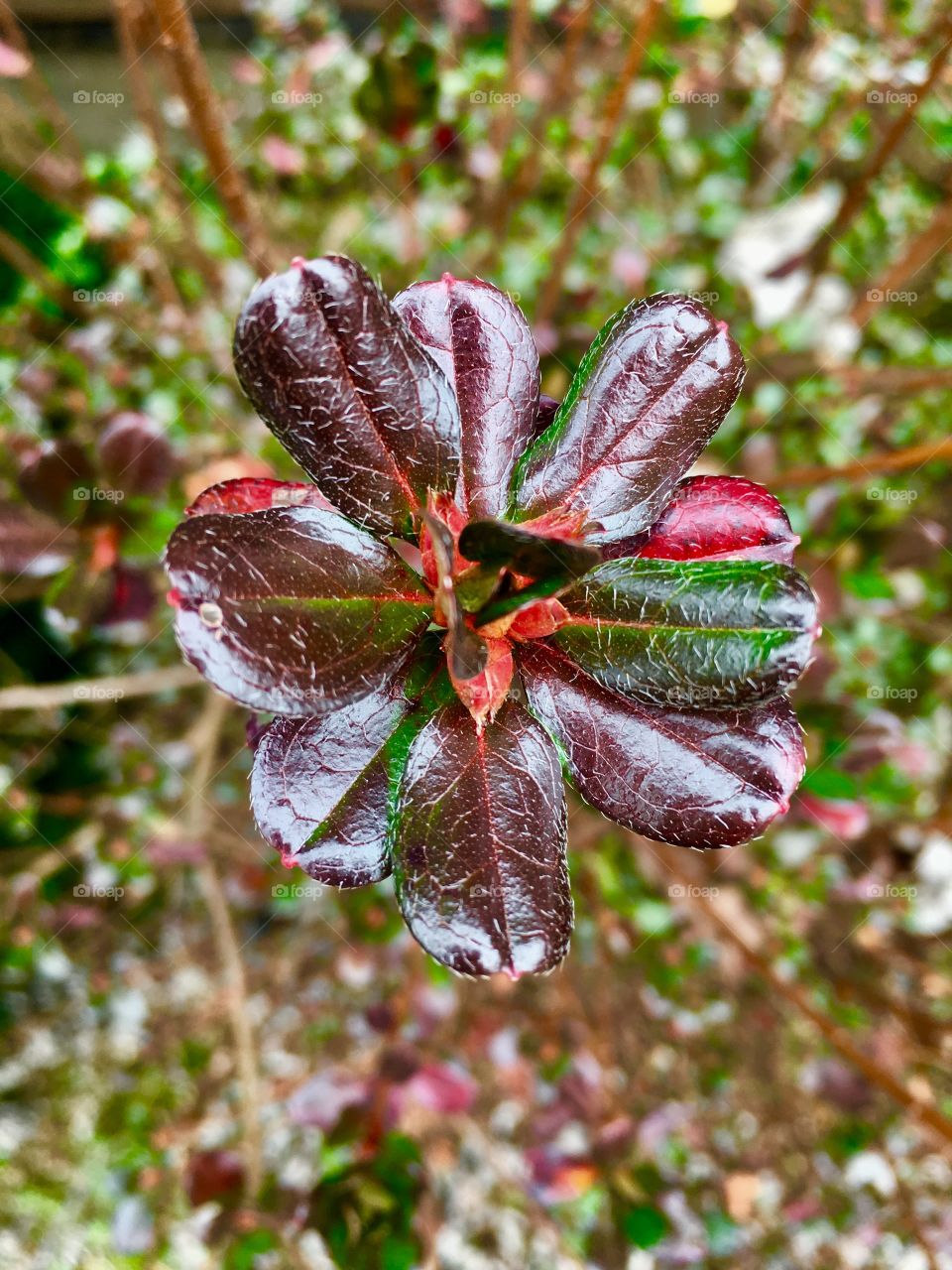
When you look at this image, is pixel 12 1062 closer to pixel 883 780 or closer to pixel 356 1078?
pixel 356 1078

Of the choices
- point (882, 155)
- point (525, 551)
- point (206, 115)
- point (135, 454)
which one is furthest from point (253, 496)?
point (882, 155)

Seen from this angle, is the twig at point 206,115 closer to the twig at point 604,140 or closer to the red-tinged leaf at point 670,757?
the twig at point 604,140

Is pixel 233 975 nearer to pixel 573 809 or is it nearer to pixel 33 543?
pixel 573 809

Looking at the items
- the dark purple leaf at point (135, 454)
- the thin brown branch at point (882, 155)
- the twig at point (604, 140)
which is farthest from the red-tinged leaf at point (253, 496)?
the thin brown branch at point (882, 155)

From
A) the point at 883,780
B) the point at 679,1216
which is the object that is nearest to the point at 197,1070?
the point at 679,1216

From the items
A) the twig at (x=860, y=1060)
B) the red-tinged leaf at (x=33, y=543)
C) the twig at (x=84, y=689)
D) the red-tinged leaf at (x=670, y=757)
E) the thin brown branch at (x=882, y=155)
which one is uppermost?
the thin brown branch at (x=882, y=155)
